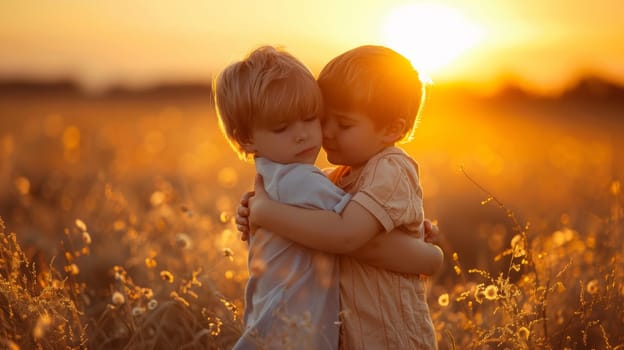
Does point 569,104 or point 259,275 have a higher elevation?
point 259,275

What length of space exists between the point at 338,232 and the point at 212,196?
Result: 5.53 metres

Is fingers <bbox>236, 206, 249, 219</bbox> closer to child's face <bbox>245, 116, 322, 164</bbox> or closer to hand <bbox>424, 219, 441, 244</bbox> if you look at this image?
child's face <bbox>245, 116, 322, 164</bbox>

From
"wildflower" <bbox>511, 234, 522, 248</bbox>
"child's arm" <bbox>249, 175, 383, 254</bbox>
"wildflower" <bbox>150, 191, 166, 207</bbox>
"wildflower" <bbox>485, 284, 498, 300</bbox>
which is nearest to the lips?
"child's arm" <bbox>249, 175, 383, 254</bbox>

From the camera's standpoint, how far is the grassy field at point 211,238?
3.06 metres

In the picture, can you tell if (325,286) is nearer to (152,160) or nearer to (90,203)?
(90,203)

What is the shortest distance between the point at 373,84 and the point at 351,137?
209 mm

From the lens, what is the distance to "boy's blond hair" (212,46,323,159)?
258 centimetres

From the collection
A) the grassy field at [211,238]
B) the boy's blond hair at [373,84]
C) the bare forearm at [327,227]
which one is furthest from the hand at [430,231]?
the bare forearm at [327,227]

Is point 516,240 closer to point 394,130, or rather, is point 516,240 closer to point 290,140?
point 394,130

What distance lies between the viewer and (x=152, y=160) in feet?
34.2

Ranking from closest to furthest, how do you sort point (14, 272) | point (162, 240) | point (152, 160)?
point (14, 272) < point (162, 240) < point (152, 160)

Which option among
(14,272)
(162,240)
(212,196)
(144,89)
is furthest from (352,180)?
(144,89)

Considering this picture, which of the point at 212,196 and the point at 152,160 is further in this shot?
the point at 152,160

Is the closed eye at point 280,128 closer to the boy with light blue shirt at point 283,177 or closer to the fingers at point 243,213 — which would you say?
the boy with light blue shirt at point 283,177
